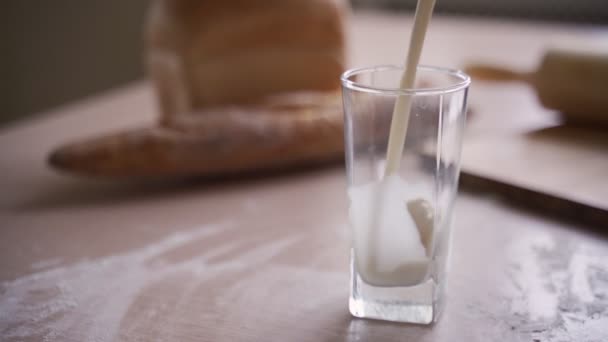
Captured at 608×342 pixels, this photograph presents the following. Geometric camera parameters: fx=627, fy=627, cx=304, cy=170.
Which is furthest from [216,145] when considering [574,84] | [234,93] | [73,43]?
[73,43]

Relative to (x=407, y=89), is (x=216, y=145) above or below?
below

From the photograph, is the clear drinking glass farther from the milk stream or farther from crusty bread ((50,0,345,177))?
crusty bread ((50,0,345,177))

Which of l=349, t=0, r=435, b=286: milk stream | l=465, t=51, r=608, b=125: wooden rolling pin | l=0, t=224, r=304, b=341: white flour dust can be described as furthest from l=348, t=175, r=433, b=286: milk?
l=465, t=51, r=608, b=125: wooden rolling pin

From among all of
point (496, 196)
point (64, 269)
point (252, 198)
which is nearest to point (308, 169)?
point (252, 198)

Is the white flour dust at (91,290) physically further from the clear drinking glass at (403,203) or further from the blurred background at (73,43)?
the blurred background at (73,43)

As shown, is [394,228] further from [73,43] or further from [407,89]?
[73,43]
